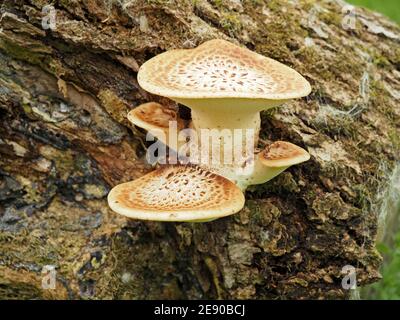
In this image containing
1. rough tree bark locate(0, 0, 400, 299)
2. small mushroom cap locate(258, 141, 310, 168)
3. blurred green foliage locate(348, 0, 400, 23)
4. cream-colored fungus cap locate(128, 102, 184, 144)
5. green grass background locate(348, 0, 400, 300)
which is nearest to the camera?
small mushroom cap locate(258, 141, 310, 168)

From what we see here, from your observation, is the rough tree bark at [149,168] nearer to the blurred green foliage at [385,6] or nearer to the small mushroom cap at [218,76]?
the small mushroom cap at [218,76]

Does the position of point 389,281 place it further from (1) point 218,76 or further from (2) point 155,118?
(1) point 218,76

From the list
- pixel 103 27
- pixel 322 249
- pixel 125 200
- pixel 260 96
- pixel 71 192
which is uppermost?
pixel 260 96

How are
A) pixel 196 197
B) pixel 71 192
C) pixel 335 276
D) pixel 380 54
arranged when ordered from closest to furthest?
pixel 196 197 < pixel 335 276 < pixel 71 192 < pixel 380 54

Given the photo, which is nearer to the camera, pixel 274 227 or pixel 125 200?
pixel 125 200

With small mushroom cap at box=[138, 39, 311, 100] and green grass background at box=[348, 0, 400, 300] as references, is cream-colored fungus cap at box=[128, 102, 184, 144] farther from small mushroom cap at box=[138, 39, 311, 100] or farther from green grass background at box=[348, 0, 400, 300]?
green grass background at box=[348, 0, 400, 300]

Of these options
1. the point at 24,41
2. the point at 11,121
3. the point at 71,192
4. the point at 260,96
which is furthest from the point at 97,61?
the point at 260,96

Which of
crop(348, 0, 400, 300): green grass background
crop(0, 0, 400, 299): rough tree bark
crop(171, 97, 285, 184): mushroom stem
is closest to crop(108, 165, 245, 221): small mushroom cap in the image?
crop(171, 97, 285, 184): mushroom stem

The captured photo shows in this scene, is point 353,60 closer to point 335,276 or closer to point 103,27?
point 335,276
